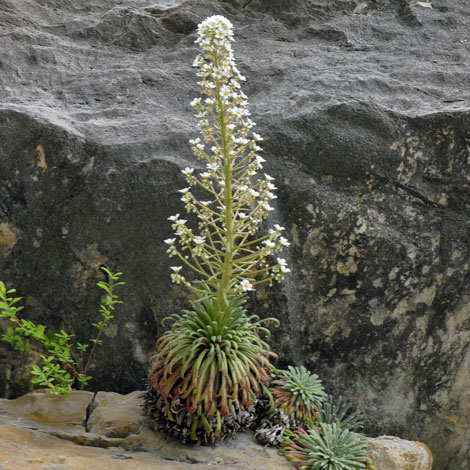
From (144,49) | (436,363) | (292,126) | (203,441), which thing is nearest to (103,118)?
(144,49)

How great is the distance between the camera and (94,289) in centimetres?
466

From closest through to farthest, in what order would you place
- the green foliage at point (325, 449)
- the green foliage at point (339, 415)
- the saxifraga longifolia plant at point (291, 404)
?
the green foliage at point (325, 449)
the saxifraga longifolia plant at point (291, 404)
the green foliage at point (339, 415)

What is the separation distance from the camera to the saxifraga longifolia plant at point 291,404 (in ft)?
14.0

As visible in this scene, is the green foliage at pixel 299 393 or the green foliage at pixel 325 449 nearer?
the green foliage at pixel 325 449

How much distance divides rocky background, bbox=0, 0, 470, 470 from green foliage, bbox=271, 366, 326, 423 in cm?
30

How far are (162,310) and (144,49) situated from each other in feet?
8.74

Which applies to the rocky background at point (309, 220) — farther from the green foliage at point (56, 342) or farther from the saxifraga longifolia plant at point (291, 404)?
the saxifraga longifolia plant at point (291, 404)

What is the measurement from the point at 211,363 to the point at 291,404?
2.71 feet

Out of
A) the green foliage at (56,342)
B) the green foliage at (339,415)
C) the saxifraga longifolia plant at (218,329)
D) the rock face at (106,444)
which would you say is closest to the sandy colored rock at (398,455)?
the rock face at (106,444)

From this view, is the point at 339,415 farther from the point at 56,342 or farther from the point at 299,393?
the point at 56,342

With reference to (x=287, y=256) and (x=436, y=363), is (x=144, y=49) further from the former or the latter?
(x=436, y=363)

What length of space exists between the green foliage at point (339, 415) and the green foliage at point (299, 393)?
0.44 feet

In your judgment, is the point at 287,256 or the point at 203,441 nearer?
the point at 203,441

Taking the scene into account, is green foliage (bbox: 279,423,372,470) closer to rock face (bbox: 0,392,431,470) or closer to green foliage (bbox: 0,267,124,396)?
rock face (bbox: 0,392,431,470)
